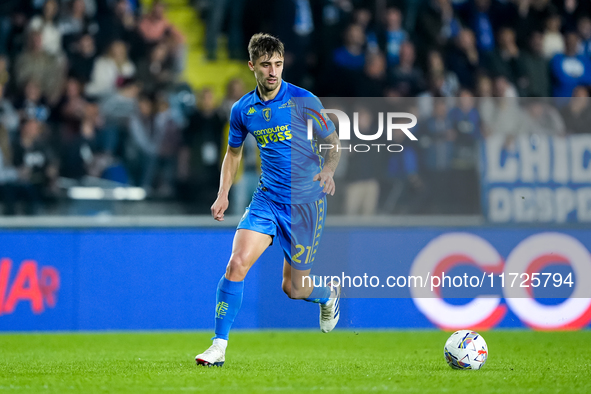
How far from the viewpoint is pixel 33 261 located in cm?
895

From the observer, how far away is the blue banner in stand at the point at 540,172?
867 cm

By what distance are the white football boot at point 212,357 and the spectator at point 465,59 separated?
243 inches

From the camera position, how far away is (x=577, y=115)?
8922 millimetres

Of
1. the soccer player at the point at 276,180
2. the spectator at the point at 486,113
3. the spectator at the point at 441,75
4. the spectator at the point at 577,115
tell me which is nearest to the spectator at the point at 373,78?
the spectator at the point at 441,75

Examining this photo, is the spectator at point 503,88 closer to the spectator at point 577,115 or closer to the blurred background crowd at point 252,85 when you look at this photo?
the blurred background crowd at point 252,85

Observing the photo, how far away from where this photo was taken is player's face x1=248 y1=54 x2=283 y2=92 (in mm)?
5539

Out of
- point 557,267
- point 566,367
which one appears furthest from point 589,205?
point 566,367

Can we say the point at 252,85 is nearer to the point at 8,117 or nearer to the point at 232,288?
the point at 8,117

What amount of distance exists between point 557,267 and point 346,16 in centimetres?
447

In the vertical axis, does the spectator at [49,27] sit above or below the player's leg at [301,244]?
above

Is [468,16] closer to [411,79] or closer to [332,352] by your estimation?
[411,79]

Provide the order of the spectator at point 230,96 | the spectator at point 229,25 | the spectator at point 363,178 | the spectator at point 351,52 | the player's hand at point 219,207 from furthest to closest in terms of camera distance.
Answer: the spectator at point 229,25 < the spectator at point 351,52 < the spectator at point 230,96 < the spectator at point 363,178 < the player's hand at point 219,207

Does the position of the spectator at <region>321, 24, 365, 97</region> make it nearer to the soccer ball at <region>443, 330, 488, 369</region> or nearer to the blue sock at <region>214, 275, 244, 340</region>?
the blue sock at <region>214, 275, 244, 340</region>

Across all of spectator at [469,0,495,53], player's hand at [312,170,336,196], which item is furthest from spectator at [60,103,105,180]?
spectator at [469,0,495,53]
